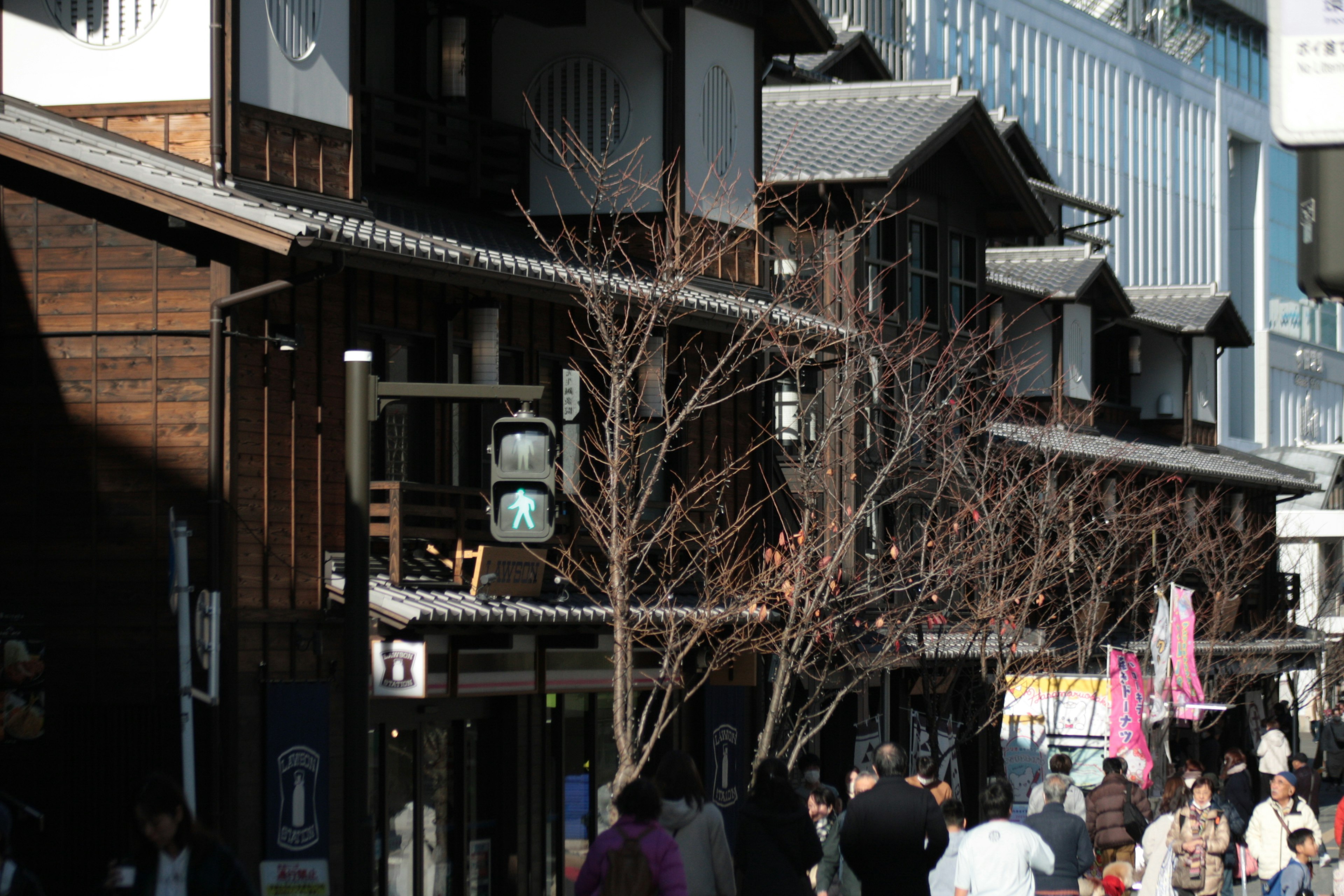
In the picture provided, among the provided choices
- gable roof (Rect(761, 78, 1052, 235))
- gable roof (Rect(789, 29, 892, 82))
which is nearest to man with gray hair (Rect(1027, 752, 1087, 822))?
gable roof (Rect(761, 78, 1052, 235))

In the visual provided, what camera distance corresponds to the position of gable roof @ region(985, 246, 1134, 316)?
116ft

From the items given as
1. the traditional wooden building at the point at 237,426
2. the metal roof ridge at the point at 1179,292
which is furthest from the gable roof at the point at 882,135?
the metal roof ridge at the point at 1179,292

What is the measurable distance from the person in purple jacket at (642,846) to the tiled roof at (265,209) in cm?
734

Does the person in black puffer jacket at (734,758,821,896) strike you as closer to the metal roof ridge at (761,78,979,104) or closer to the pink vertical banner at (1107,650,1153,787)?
the pink vertical banner at (1107,650,1153,787)

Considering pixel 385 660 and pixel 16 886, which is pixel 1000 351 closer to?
pixel 385 660

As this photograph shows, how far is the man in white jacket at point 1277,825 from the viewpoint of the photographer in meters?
16.9

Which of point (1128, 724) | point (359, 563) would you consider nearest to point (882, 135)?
point (1128, 724)

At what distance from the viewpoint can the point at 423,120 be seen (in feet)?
63.6

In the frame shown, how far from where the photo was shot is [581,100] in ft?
71.0

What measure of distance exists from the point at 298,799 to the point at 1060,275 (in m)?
24.2

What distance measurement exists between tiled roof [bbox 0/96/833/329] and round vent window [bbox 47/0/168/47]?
782mm

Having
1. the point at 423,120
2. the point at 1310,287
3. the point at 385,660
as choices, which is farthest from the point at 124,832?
the point at 1310,287

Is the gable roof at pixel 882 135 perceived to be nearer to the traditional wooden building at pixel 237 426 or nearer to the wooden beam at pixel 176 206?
the traditional wooden building at pixel 237 426

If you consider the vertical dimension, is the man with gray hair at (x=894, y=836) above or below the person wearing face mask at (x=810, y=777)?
above
